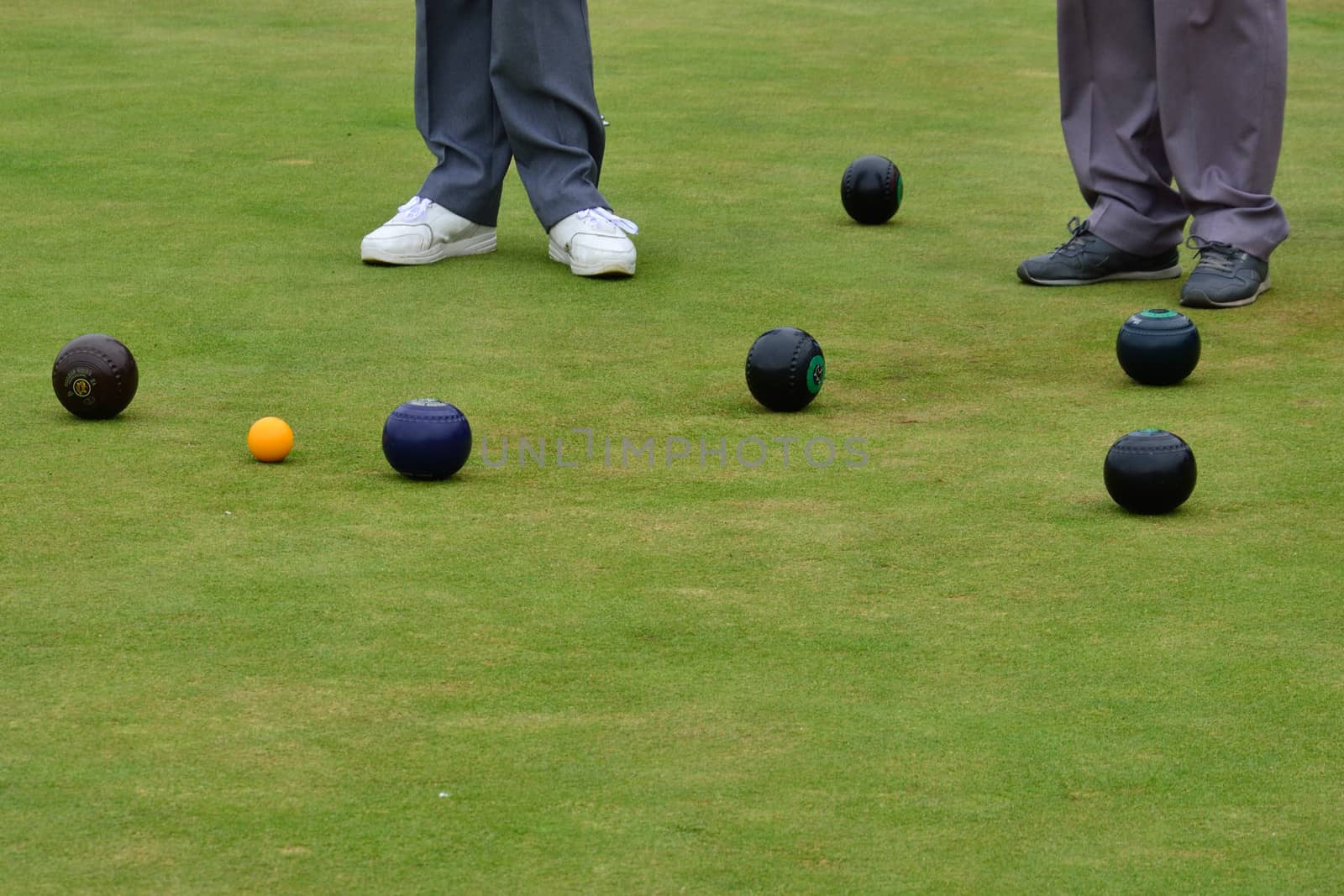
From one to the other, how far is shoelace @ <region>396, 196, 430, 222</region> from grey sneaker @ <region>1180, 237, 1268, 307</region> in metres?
2.26

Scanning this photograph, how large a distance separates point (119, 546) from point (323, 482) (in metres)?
0.52

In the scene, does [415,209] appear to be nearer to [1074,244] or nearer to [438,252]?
[438,252]

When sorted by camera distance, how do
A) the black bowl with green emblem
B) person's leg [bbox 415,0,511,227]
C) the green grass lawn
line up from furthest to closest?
1. person's leg [bbox 415,0,511,227]
2. the black bowl with green emblem
3. the green grass lawn

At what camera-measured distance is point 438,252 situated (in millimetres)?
5926

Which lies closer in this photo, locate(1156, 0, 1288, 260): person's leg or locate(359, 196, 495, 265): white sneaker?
locate(1156, 0, 1288, 260): person's leg

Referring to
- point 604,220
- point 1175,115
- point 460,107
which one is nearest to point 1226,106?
point 1175,115

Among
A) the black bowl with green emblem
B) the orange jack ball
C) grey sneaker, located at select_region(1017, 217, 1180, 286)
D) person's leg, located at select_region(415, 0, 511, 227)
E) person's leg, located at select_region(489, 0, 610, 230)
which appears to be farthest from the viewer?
person's leg, located at select_region(415, 0, 511, 227)

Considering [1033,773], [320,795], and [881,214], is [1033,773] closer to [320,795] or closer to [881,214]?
[320,795]

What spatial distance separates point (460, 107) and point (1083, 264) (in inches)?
78.3

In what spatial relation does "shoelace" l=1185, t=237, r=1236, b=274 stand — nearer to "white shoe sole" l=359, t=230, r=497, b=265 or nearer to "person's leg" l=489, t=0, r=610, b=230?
"person's leg" l=489, t=0, r=610, b=230

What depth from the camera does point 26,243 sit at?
588cm

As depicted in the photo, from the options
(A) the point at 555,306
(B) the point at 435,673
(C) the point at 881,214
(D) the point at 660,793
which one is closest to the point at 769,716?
(D) the point at 660,793

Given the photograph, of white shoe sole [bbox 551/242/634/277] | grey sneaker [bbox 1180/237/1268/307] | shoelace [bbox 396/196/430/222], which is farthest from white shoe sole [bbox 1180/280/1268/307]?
shoelace [bbox 396/196/430/222]

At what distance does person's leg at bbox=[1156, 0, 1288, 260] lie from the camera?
5.58m
